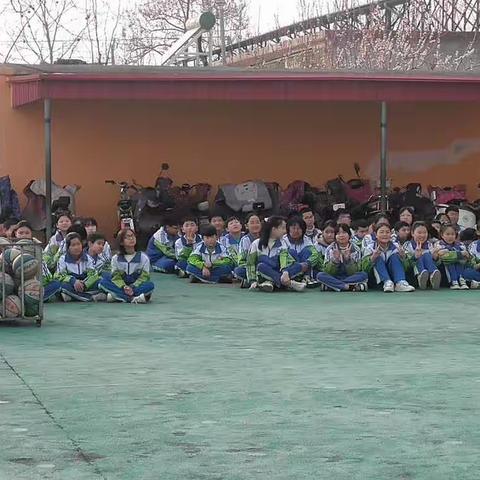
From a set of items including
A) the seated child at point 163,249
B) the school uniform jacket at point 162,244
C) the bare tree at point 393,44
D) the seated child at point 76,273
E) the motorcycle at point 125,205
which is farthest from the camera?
the bare tree at point 393,44

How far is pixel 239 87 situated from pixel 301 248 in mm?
3392

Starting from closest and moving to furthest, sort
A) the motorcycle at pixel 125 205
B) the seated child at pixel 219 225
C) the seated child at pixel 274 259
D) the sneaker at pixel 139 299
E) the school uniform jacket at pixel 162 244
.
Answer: the sneaker at pixel 139 299, the seated child at pixel 274 259, the seated child at pixel 219 225, the school uniform jacket at pixel 162 244, the motorcycle at pixel 125 205

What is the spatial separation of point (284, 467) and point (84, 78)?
1120 cm

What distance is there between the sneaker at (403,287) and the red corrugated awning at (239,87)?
3718mm

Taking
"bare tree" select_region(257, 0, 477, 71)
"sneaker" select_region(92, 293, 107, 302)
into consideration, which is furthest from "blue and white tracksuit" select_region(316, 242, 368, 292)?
"bare tree" select_region(257, 0, 477, 71)

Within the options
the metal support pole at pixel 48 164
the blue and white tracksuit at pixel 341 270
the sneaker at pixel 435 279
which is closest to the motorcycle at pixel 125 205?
the metal support pole at pixel 48 164

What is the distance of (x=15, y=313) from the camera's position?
10578 millimetres

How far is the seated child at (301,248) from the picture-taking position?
14.0 metres

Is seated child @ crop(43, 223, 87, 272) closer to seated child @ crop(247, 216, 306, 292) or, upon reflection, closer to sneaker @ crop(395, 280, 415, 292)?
seated child @ crop(247, 216, 306, 292)

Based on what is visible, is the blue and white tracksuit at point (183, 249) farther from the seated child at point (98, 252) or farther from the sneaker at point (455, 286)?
the sneaker at point (455, 286)

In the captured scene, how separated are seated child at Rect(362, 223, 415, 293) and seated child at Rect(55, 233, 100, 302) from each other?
3.12m

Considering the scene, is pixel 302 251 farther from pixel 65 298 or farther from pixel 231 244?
pixel 65 298

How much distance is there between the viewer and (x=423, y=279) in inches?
559

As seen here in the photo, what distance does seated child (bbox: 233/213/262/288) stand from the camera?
14.4 m
